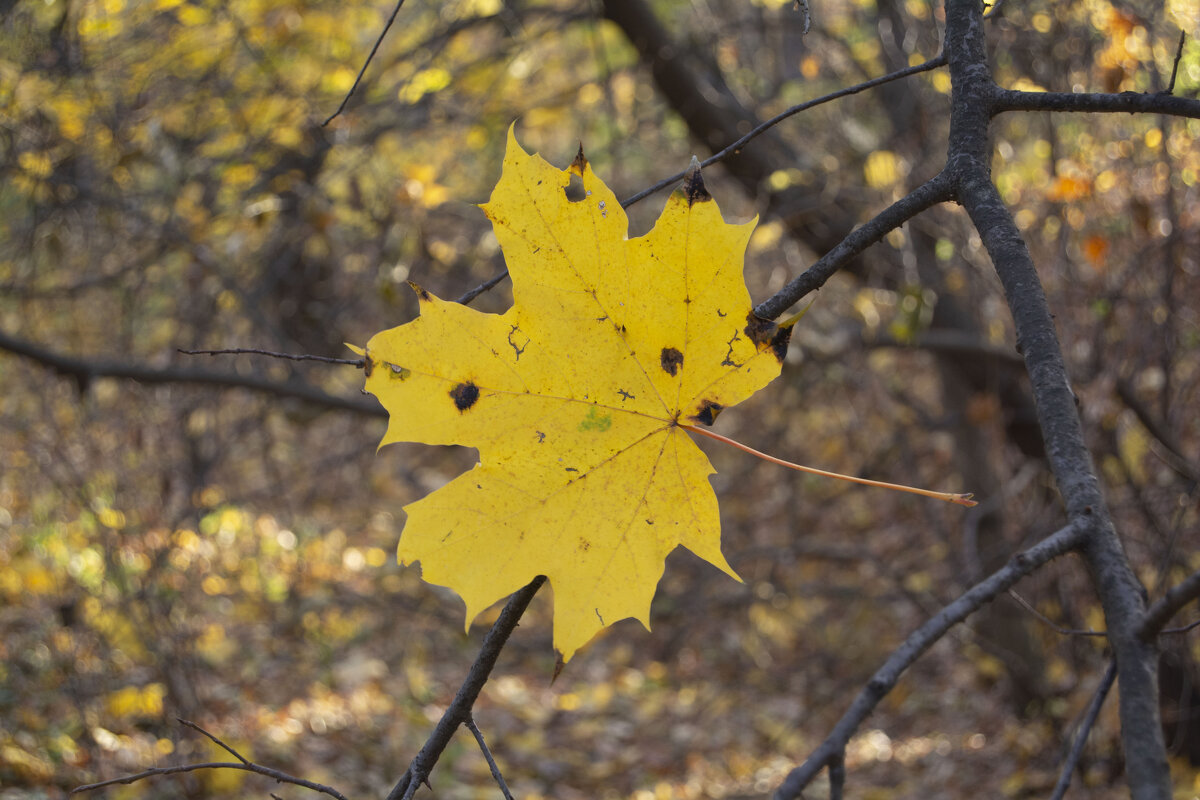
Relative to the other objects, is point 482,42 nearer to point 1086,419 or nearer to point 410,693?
point 410,693

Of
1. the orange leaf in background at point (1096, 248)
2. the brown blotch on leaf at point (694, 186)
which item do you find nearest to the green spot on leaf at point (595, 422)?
the brown blotch on leaf at point (694, 186)

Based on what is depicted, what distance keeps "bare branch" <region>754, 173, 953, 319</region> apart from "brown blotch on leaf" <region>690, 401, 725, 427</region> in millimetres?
104

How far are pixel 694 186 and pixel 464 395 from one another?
0.96ft

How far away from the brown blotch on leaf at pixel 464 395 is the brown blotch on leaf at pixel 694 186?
27 cm

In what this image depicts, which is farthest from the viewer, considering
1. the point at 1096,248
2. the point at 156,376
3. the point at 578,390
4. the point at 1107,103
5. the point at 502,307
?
the point at 502,307

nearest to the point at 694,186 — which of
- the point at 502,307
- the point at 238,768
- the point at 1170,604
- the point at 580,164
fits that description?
the point at 580,164

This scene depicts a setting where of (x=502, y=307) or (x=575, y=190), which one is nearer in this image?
(x=575, y=190)

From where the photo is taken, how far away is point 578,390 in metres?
0.87

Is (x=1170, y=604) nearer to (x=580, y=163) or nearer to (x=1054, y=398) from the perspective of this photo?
(x=1054, y=398)

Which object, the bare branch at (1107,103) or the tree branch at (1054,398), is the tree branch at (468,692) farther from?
the bare branch at (1107,103)

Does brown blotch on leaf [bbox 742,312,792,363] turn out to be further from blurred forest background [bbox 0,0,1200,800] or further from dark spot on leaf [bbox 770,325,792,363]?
blurred forest background [bbox 0,0,1200,800]

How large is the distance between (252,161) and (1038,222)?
10.4ft

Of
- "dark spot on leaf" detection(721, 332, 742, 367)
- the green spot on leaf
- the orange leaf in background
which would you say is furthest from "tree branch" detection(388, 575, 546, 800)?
the orange leaf in background

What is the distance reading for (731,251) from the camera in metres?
0.79
